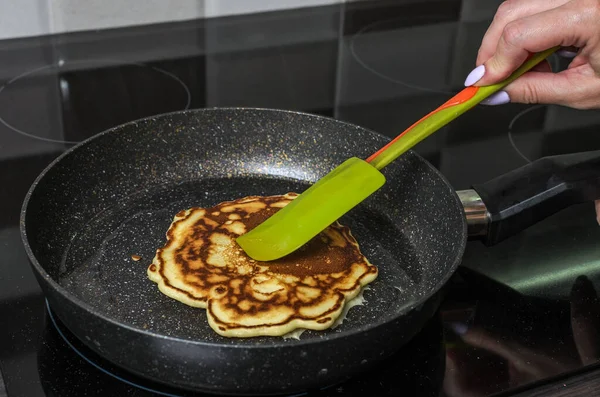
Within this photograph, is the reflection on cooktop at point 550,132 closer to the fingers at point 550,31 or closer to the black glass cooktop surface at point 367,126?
the black glass cooktop surface at point 367,126

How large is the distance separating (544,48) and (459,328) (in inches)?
14.0

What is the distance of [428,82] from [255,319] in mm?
783

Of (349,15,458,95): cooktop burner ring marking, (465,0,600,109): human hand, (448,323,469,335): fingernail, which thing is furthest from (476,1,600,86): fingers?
(349,15,458,95): cooktop burner ring marking

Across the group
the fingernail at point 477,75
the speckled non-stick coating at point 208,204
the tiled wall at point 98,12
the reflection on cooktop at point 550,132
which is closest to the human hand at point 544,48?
the fingernail at point 477,75

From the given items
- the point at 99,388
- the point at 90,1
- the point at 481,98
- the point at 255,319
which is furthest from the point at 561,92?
the point at 90,1

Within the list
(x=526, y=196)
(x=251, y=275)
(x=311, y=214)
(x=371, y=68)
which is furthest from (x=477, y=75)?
(x=371, y=68)

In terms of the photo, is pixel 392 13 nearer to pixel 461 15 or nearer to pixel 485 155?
pixel 461 15

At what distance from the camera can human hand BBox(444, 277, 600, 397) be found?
813 millimetres

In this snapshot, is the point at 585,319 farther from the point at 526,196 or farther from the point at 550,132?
the point at 550,132

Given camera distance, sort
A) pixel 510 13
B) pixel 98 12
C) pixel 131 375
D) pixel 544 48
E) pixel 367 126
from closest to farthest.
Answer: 1. pixel 131 375
2. pixel 544 48
3. pixel 510 13
4. pixel 367 126
5. pixel 98 12

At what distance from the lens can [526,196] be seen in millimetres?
957

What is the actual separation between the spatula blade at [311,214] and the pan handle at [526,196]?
14 centimetres

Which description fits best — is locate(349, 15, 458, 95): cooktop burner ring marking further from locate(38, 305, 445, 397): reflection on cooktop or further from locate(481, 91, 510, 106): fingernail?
locate(38, 305, 445, 397): reflection on cooktop

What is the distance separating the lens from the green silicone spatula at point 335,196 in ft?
3.00
